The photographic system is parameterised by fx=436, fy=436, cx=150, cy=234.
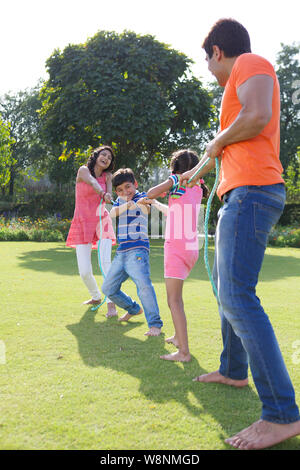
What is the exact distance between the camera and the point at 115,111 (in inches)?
641

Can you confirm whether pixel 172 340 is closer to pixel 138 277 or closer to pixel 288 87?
pixel 138 277

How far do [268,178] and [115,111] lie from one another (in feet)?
48.5

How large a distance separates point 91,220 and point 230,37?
3.53 meters

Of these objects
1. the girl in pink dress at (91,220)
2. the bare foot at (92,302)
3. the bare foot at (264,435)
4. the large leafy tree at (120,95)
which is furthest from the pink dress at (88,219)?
the large leafy tree at (120,95)

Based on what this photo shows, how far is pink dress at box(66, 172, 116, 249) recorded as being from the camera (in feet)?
18.2

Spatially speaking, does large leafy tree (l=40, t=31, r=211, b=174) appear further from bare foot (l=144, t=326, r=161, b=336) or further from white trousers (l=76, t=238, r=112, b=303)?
bare foot (l=144, t=326, r=161, b=336)

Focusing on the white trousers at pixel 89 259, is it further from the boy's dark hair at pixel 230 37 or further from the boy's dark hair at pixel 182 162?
the boy's dark hair at pixel 230 37

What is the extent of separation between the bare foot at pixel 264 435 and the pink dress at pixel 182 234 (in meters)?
1.60

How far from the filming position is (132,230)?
14.8 ft

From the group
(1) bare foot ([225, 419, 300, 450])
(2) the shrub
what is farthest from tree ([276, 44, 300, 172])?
(1) bare foot ([225, 419, 300, 450])

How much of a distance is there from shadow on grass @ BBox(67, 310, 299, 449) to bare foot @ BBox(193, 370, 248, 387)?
0.04 metres

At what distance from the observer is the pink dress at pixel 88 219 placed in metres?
5.56
